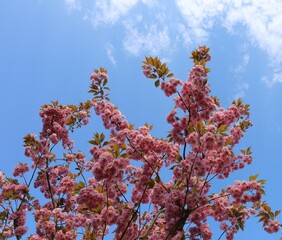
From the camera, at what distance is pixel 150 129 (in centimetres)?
705

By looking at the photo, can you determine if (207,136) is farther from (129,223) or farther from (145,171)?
(129,223)

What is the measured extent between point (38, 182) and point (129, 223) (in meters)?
4.72

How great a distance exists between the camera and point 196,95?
22.1 feet

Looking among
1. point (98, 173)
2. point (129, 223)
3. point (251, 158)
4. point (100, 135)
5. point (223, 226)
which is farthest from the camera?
point (251, 158)

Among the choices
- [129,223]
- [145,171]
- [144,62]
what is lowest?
[129,223]

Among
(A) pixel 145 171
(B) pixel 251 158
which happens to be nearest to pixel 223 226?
(B) pixel 251 158

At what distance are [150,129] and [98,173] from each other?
1.92 m

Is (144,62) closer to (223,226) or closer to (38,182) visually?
(223,226)

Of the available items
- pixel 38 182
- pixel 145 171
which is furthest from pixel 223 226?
pixel 38 182

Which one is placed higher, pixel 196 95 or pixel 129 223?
pixel 196 95

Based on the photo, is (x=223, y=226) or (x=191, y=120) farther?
(x=223, y=226)

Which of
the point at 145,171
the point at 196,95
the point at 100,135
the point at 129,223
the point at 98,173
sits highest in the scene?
the point at 196,95

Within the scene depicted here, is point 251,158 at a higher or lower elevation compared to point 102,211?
higher

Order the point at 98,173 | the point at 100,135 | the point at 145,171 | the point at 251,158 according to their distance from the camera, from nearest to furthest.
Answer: the point at 98,173, the point at 145,171, the point at 100,135, the point at 251,158
